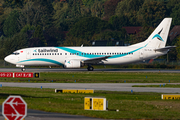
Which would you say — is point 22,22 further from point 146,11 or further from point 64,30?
point 146,11

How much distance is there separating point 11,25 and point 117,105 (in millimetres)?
138495

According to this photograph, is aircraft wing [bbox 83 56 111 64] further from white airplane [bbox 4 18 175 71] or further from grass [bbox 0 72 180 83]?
grass [bbox 0 72 180 83]

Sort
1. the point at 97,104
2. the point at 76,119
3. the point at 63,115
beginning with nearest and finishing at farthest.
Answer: the point at 76,119 → the point at 63,115 → the point at 97,104

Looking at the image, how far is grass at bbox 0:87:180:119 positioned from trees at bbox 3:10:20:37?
131m

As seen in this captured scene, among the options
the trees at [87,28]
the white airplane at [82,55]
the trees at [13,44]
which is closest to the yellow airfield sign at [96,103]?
the white airplane at [82,55]

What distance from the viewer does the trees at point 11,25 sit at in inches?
5984

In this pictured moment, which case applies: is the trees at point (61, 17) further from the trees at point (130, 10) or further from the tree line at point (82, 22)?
the trees at point (130, 10)

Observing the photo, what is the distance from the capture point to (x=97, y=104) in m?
18.4

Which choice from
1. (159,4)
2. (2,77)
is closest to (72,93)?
(2,77)

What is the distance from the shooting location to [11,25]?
153 metres

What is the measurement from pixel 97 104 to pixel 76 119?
2615 millimetres

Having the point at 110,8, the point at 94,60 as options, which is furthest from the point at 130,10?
the point at 94,60

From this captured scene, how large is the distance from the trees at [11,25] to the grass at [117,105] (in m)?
131

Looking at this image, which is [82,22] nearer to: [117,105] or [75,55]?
[75,55]
